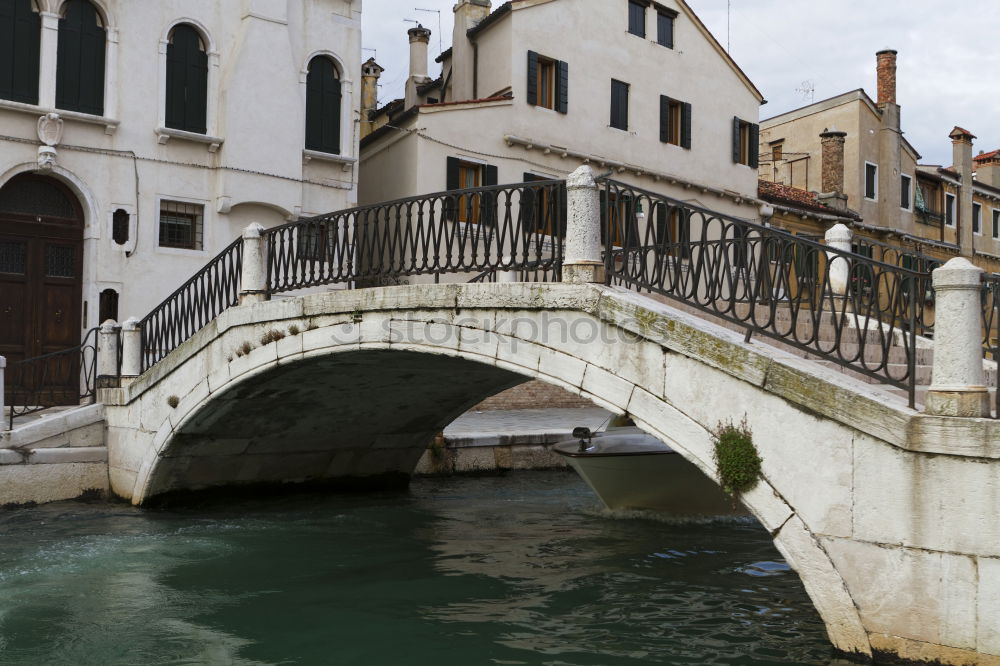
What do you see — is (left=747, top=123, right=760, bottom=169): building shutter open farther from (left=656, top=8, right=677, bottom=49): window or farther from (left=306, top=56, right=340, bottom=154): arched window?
(left=306, top=56, right=340, bottom=154): arched window

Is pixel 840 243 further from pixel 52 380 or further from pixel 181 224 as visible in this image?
pixel 52 380

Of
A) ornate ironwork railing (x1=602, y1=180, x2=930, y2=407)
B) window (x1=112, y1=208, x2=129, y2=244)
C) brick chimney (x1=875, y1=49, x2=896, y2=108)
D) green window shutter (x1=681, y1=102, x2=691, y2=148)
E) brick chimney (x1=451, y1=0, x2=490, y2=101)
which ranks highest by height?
brick chimney (x1=875, y1=49, x2=896, y2=108)

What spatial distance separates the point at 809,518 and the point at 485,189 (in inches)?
136

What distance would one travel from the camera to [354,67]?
53.5 feet

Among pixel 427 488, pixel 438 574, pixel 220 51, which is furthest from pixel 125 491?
pixel 220 51

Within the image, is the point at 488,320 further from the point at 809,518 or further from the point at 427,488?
the point at 427,488

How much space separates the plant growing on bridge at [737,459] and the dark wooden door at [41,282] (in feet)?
34.1

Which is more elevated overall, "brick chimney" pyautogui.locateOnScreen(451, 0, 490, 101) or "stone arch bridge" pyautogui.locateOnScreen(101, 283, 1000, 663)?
"brick chimney" pyautogui.locateOnScreen(451, 0, 490, 101)

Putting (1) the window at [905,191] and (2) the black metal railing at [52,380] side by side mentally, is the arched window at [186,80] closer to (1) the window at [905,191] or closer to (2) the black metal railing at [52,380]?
(2) the black metal railing at [52,380]

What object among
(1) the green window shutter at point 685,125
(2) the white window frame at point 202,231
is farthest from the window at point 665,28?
(2) the white window frame at point 202,231

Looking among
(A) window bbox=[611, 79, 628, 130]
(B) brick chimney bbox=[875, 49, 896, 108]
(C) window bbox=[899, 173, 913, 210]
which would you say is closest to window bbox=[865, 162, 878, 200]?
(C) window bbox=[899, 173, 913, 210]

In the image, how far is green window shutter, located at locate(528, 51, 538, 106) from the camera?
17703mm

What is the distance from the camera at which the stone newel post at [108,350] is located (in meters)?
11.5

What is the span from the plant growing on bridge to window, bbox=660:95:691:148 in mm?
15615
